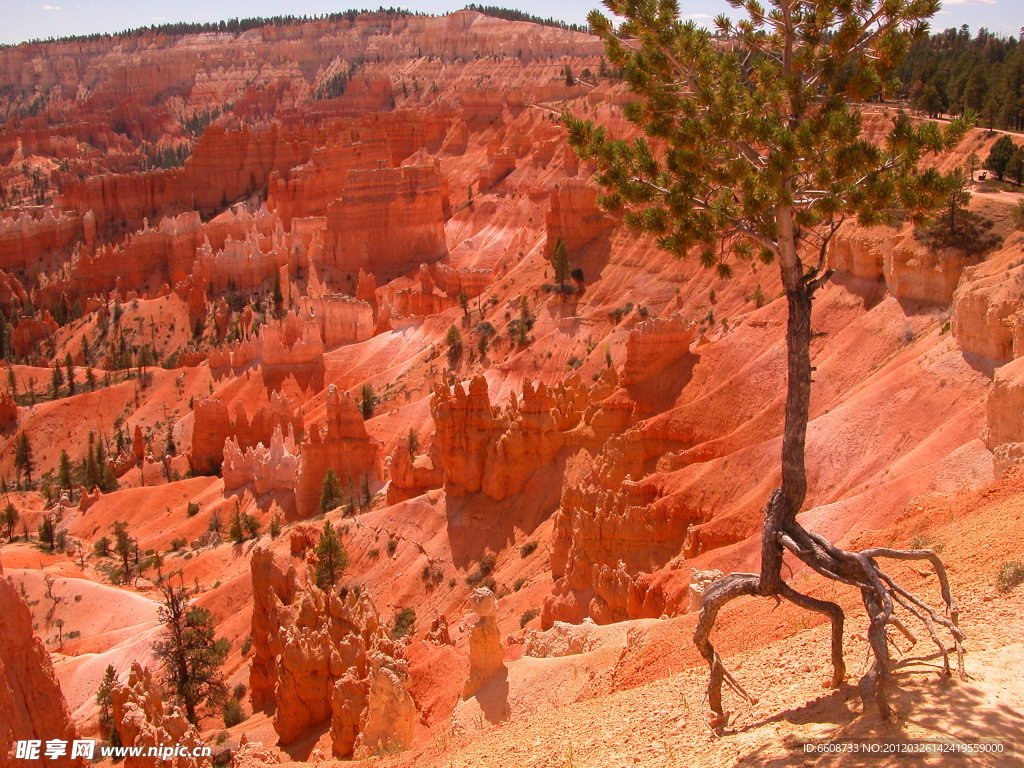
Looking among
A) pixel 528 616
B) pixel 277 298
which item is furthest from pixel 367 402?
pixel 528 616

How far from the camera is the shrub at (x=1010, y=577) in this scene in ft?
31.3

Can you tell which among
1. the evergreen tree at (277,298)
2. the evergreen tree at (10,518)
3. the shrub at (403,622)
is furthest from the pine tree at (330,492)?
the evergreen tree at (277,298)

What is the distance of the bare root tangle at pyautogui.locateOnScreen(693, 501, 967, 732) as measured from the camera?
7.86m

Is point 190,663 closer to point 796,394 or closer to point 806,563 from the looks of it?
point 796,394

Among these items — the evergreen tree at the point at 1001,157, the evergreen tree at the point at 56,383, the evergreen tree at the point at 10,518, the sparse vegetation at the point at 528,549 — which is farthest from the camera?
the evergreen tree at the point at 56,383

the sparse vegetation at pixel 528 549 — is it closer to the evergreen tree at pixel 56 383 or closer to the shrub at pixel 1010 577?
the shrub at pixel 1010 577

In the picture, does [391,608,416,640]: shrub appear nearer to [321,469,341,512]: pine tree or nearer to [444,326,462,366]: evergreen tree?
[321,469,341,512]: pine tree

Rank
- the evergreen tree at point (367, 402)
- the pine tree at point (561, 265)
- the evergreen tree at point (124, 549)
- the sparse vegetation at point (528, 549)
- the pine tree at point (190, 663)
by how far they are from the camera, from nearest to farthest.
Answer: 1. the pine tree at point (190, 663)
2. the sparse vegetation at point (528, 549)
3. the evergreen tree at point (124, 549)
4. the evergreen tree at point (367, 402)
5. the pine tree at point (561, 265)

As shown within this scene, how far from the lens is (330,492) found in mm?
40188

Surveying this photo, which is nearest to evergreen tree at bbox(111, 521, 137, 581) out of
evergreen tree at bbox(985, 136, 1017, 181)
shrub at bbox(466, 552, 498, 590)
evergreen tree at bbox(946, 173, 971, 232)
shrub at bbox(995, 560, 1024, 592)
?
shrub at bbox(466, 552, 498, 590)

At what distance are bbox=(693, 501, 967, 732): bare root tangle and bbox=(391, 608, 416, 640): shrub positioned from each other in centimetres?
1999

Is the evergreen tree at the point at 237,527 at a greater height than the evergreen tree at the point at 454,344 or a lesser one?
lesser

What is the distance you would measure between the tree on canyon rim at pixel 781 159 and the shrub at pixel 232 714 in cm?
1903

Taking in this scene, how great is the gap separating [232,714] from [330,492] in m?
15.6
